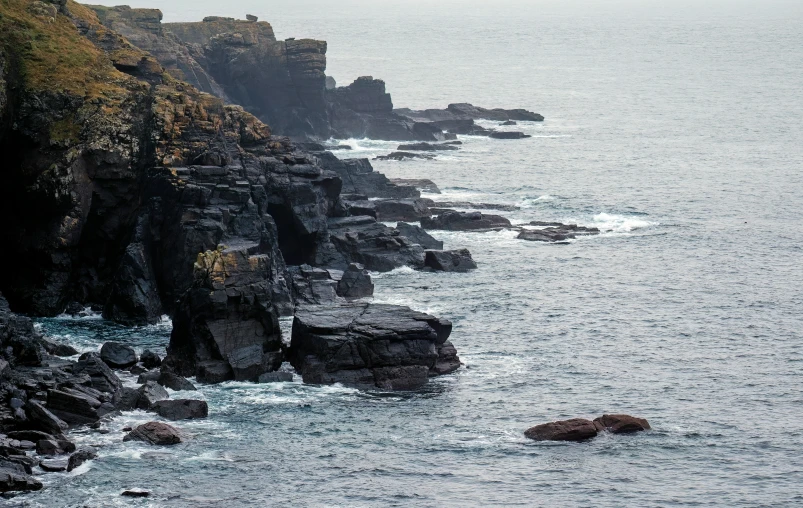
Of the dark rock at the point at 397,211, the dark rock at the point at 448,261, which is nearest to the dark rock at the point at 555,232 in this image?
the dark rock at the point at 397,211

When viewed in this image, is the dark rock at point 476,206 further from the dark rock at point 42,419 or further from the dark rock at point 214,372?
the dark rock at point 42,419

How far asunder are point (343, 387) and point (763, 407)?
89.0 ft

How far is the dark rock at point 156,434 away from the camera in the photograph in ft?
227

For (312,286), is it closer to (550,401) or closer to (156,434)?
(550,401)

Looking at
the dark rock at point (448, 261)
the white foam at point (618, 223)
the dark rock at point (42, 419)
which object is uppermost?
the white foam at point (618, 223)

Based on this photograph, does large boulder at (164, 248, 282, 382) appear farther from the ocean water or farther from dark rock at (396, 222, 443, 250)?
dark rock at (396, 222, 443, 250)

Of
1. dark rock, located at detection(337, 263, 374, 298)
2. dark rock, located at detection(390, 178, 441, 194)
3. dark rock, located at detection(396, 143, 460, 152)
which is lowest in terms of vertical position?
dark rock, located at detection(337, 263, 374, 298)

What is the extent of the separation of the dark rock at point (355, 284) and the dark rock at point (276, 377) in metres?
20.6

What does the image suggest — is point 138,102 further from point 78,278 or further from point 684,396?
point 684,396

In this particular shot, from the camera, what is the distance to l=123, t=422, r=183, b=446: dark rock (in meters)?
69.3

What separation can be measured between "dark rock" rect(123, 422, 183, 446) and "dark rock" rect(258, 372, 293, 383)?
37.0 feet

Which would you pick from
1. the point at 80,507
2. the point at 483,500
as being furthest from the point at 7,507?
the point at 483,500

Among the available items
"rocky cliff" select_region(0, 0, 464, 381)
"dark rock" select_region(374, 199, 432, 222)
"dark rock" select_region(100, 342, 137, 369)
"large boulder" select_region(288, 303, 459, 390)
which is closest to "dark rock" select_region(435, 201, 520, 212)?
"dark rock" select_region(374, 199, 432, 222)

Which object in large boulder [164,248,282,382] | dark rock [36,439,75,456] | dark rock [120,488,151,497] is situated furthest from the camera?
large boulder [164,248,282,382]
